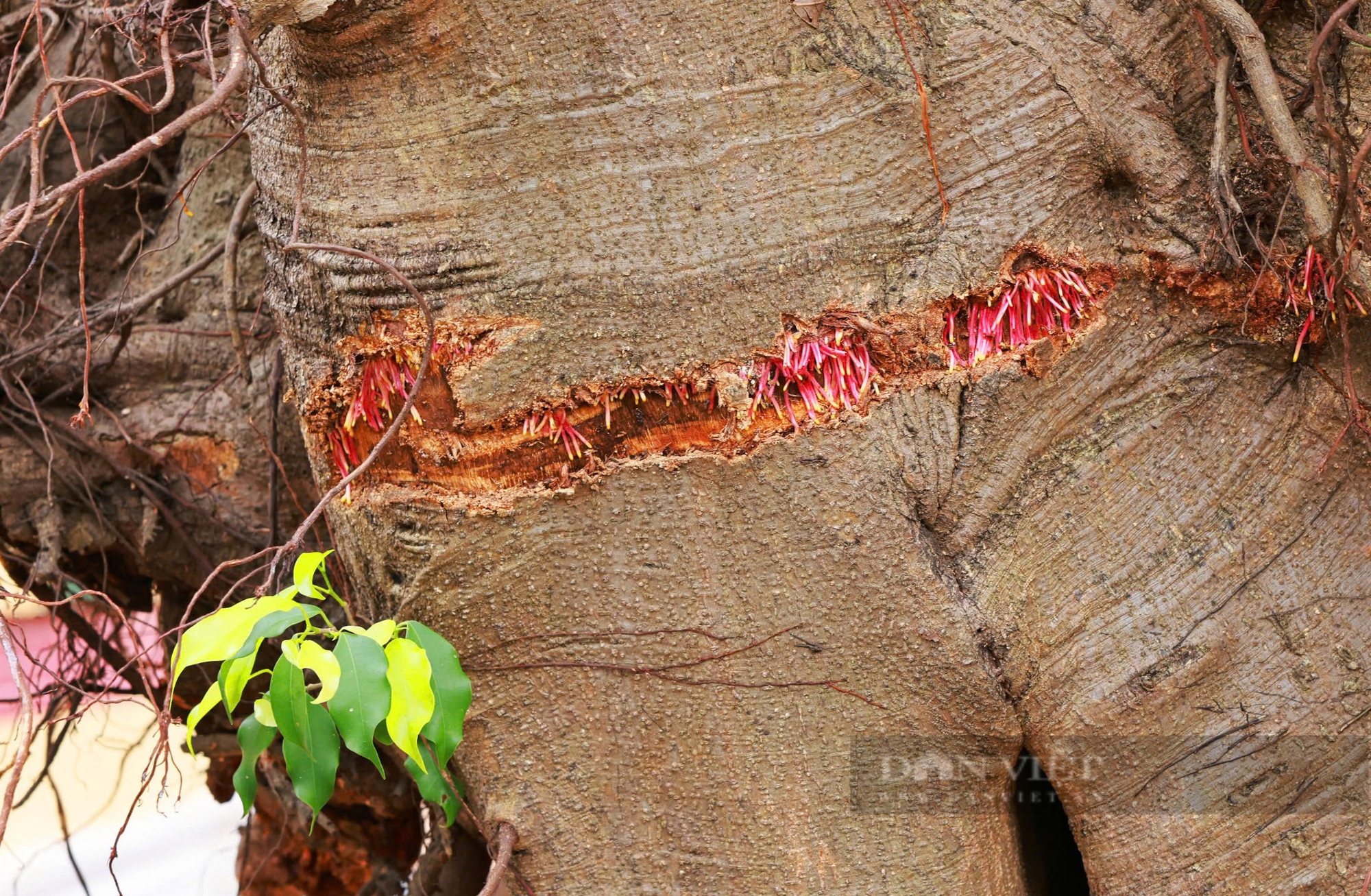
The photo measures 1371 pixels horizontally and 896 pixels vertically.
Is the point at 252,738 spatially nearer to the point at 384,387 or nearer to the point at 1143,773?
the point at 384,387

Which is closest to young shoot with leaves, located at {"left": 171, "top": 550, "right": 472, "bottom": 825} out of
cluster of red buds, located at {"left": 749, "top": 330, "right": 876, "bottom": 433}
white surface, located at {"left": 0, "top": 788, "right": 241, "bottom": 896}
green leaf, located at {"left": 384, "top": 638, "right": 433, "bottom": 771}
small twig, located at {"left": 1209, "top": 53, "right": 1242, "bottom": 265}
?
green leaf, located at {"left": 384, "top": 638, "right": 433, "bottom": 771}

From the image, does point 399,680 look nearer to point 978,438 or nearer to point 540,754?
point 540,754

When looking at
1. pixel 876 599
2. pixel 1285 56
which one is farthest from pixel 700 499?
pixel 1285 56

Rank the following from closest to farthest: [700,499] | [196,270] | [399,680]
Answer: [399,680] → [700,499] → [196,270]

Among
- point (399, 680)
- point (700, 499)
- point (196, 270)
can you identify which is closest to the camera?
point (399, 680)

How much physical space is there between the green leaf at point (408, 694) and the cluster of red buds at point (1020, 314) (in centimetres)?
65

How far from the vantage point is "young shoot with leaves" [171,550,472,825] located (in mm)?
984

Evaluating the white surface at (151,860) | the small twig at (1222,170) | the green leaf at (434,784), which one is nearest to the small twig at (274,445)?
the green leaf at (434,784)

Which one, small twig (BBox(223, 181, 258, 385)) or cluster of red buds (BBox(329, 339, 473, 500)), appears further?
small twig (BBox(223, 181, 258, 385))

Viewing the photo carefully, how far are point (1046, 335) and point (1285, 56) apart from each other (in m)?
0.44

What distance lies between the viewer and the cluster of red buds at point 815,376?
47.6 inches

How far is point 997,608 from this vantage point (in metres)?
1.26

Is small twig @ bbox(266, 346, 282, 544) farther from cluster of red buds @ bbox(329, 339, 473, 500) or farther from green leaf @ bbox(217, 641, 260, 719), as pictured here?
green leaf @ bbox(217, 641, 260, 719)

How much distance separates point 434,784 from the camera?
3.88 feet
